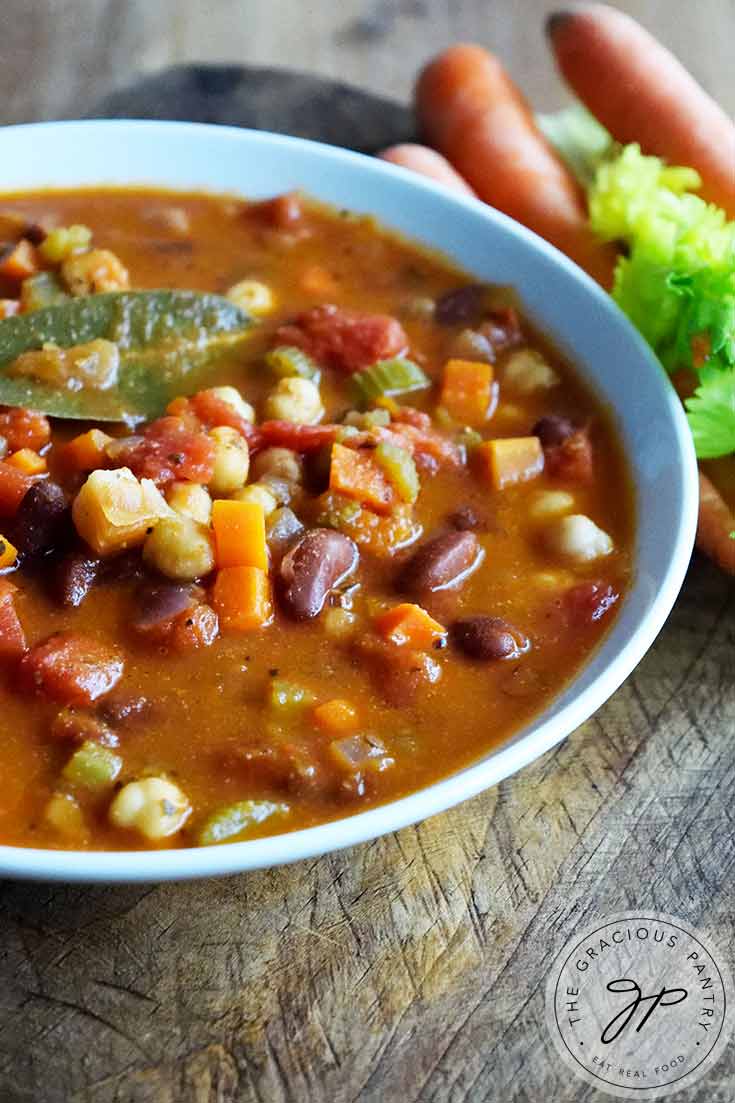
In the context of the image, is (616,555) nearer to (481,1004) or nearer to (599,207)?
(481,1004)

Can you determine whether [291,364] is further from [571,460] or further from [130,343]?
[571,460]

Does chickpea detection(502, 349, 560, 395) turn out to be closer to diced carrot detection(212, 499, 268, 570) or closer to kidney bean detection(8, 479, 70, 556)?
diced carrot detection(212, 499, 268, 570)

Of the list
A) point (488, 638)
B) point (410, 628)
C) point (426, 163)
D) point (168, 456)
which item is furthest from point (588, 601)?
point (426, 163)

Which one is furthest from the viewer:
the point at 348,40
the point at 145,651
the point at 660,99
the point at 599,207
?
the point at 348,40

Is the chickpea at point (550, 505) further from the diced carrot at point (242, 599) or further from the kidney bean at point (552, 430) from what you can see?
the diced carrot at point (242, 599)

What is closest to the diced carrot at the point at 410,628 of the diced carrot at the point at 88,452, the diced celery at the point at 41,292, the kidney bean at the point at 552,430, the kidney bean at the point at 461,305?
the kidney bean at the point at 552,430

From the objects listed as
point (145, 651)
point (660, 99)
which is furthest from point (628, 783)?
point (660, 99)

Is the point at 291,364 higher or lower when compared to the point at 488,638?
lower

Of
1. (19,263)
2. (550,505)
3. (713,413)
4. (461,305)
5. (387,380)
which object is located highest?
(713,413)
